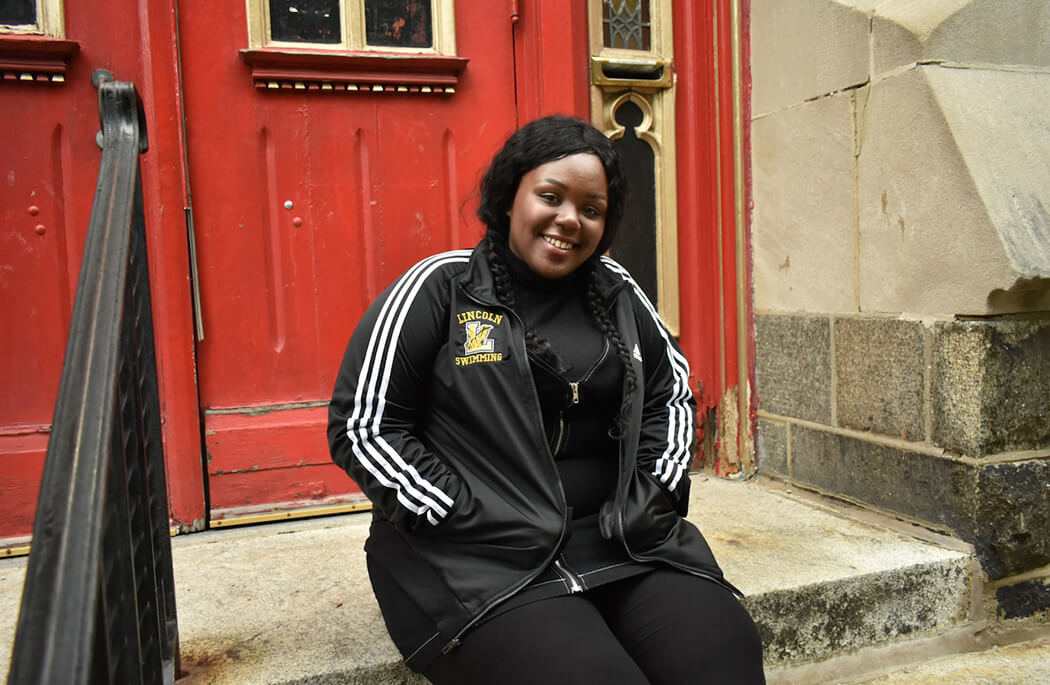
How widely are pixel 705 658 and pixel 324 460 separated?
1.79 meters

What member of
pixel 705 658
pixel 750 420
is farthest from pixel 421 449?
pixel 750 420

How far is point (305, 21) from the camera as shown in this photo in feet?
9.51

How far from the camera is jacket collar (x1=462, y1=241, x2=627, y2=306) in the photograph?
1800 millimetres

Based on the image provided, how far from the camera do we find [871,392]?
290 centimetres

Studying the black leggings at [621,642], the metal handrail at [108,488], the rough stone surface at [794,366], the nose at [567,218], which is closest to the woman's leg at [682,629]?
the black leggings at [621,642]

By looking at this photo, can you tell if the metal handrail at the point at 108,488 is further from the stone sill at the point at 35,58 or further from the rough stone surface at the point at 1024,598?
the rough stone surface at the point at 1024,598

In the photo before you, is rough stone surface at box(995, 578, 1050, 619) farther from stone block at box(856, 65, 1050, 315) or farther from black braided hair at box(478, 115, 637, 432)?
black braided hair at box(478, 115, 637, 432)

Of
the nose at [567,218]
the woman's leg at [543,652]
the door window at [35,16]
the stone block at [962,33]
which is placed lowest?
the woman's leg at [543,652]

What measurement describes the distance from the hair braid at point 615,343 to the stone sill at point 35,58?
1903mm

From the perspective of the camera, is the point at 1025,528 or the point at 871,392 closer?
the point at 1025,528

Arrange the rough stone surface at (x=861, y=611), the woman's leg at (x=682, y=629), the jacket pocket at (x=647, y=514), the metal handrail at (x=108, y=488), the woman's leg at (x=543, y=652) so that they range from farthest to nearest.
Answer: the rough stone surface at (x=861, y=611) < the jacket pocket at (x=647, y=514) < the woman's leg at (x=682, y=629) < the woman's leg at (x=543, y=652) < the metal handrail at (x=108, y=488)

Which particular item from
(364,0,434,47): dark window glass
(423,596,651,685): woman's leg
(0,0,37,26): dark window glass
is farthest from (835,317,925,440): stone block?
(0,0,37,26): dark window glass

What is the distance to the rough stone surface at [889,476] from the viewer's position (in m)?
2.59

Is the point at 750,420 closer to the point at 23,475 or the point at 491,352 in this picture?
the point at 491,352
